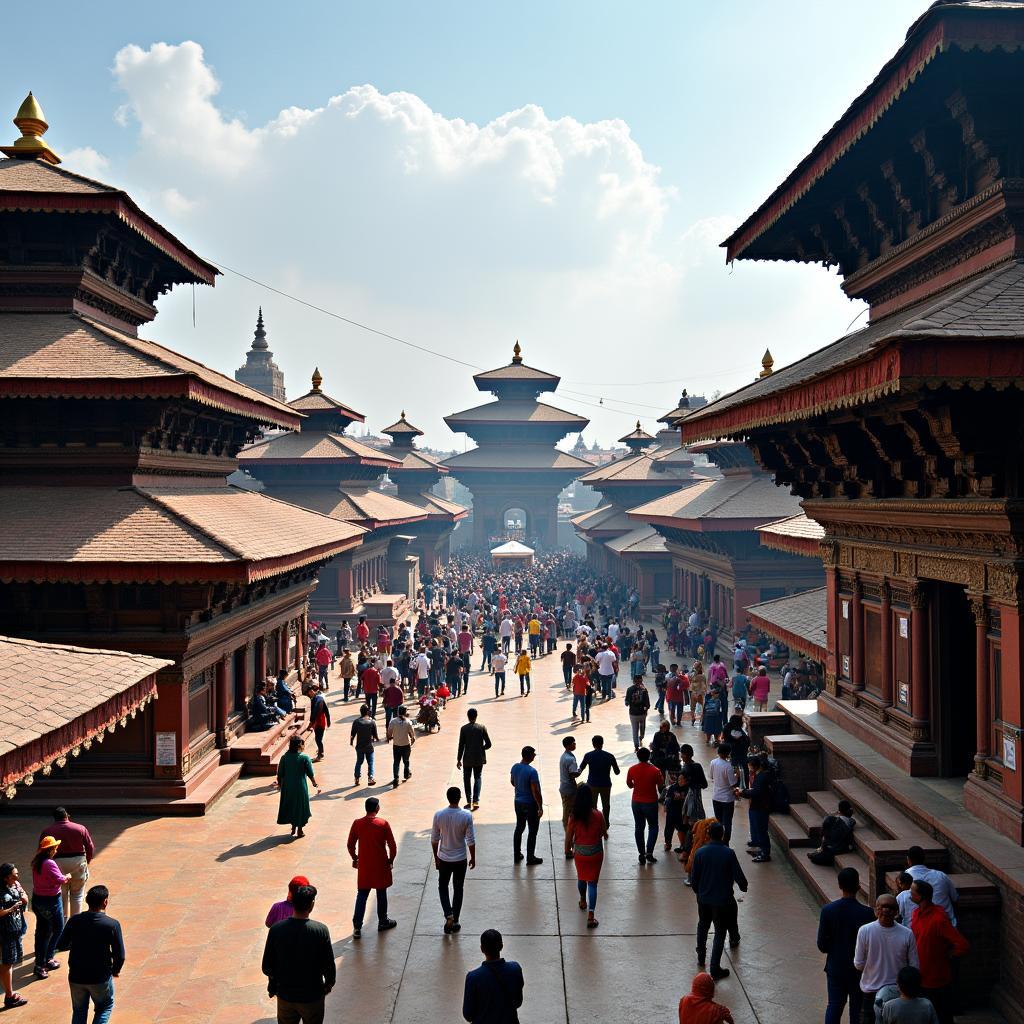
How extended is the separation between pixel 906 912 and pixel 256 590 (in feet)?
40.5

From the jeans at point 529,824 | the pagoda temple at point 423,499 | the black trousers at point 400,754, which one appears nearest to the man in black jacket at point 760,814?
the jeans at point 529,824

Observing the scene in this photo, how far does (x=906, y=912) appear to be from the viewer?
738 cm

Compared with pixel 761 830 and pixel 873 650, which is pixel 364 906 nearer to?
pixel 761 830

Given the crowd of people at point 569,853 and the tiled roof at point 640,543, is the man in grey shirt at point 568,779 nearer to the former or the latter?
the crowd of people at point 569,853

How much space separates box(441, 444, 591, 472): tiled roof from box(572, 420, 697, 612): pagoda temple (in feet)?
21.9

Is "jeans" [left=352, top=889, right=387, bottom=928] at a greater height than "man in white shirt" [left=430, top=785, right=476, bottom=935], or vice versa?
"man in white shirt" [left=430, top=785, right=476, bottom=935]

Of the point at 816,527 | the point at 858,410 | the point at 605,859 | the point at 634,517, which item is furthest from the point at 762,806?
the point at 634,517

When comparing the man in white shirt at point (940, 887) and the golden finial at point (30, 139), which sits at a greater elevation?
the golden finial at point (30, 139)

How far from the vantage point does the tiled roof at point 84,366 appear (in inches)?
510

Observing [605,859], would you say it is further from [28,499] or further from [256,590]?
[28,499]

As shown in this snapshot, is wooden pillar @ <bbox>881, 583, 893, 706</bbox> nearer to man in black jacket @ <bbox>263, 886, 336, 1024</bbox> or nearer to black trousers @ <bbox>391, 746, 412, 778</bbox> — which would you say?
black trousers @ <bbox>391, 746, 412, 778</bbox>

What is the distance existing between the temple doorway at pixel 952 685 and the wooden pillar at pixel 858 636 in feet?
5.88

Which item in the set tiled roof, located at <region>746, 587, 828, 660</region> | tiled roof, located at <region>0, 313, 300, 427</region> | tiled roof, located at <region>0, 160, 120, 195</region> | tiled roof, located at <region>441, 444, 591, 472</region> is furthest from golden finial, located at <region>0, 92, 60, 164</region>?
tiled roof, located at <region>441, 444, 591, 472</region>

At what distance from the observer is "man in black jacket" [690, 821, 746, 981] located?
26.8 feet
